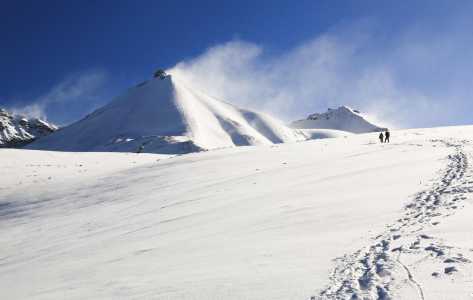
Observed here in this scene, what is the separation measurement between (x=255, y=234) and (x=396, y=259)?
13.8 feet

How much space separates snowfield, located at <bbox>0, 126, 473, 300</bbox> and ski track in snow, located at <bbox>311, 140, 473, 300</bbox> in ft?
0.10

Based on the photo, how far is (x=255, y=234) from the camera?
37.8ft

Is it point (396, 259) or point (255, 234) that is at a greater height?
point (255, 234)

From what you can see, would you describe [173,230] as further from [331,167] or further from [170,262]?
[331,167]

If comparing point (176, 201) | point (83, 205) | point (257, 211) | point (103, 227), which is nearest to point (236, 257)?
point (257, 211)

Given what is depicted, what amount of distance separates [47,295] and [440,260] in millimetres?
7252

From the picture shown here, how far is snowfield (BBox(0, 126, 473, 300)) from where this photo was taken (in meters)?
7.43

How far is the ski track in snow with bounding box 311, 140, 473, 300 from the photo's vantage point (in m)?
6.72

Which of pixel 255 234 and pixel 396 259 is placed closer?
pixel 396 259

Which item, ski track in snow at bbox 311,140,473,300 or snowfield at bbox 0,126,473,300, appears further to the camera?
snowfield at bbox 0,126,473,300

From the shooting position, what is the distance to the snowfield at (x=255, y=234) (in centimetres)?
743

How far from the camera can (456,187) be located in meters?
15.0

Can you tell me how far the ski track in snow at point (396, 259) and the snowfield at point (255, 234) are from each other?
0.10ft

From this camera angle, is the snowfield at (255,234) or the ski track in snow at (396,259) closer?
the ski track in snow at (396,259)
